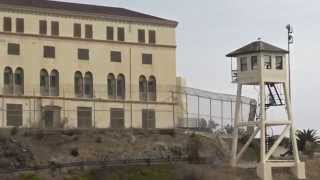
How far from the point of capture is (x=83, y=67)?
93000mm

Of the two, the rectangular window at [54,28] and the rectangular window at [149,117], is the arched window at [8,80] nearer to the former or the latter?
the rectangular window at [54,28]

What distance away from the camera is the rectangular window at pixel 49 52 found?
3570 inches

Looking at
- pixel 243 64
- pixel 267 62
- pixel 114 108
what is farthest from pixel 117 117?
pixel 267 62

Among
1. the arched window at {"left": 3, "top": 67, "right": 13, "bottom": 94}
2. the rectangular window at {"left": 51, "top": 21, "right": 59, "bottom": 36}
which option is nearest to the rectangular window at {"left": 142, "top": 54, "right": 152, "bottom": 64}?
the rectangular window at {"left": 51, "top": 21, "right": 59, "bottom": 36}

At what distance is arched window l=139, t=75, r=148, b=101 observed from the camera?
95.3m

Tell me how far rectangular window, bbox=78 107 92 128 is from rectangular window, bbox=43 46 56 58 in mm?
6300

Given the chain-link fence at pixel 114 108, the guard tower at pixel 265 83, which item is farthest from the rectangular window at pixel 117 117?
the guard tower at pixel 265 83

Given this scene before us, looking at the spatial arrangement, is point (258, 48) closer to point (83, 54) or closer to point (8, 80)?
point (83, 54)

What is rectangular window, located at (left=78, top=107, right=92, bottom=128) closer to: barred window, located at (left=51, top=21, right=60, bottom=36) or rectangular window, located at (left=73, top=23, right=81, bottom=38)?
rectangular window, located at (left=73, top=23, right=81, bottom=38)

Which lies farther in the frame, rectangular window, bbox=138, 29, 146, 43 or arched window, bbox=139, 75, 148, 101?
rectangular window, bbox=138, 29, 146, 43

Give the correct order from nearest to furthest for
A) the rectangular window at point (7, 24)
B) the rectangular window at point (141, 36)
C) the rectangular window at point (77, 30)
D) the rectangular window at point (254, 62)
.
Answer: the rectangular window at point (254, 62), the rectangular window at point (7, 24), the rectangular window at point (77, 30), the rectangular window at point (141, 36)

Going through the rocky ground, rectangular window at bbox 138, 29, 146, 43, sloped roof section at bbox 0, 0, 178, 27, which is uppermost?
sloped roof section at bbox 0, 0, 178, 27

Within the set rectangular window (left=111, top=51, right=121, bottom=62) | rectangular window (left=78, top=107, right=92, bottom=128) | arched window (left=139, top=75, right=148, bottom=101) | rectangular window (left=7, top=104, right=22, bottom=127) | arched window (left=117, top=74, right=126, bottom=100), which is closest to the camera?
rectangular window (left=7, top=104, right=22, bottom=127)

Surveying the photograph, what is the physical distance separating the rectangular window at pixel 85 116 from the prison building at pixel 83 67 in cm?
10
